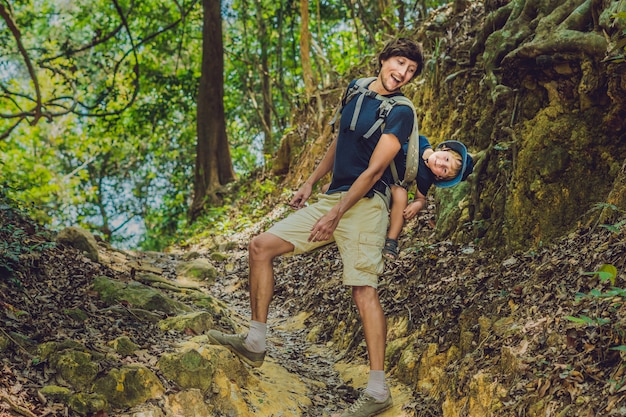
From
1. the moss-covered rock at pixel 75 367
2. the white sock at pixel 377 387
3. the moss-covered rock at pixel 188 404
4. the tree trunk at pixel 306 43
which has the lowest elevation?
the white sock at pixel 377 387

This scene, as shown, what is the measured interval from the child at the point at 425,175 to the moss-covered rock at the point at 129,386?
1858 millimetres

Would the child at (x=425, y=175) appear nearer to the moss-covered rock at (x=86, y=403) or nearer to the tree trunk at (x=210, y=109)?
the moss-covered rock at (x=86, y=403)

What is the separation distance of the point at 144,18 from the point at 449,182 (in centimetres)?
1778

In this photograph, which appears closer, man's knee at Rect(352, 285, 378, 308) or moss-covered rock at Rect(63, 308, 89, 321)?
man's knee at Rect(352, 285, 378, 308)

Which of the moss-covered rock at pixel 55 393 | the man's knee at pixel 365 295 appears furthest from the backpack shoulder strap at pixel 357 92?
the moss-covered rock at pixel 55 393

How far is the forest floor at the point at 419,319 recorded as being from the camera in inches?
137

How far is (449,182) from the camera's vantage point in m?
4.70

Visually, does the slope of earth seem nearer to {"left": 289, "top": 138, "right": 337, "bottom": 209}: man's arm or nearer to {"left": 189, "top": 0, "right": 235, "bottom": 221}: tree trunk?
{"left": 289, "top": 138, "right": 337, "bottom": 209}: man's arm

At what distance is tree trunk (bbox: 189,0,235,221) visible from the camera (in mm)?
17344

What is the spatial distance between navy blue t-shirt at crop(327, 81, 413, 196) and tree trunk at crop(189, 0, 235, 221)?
42.0 feet

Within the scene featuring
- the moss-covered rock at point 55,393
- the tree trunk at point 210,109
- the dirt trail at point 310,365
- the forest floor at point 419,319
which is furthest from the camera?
the tree trunk at point 210,109

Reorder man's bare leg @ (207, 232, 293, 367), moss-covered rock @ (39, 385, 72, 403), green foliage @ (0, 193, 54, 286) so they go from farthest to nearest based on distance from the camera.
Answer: green foliage @ (0, 193, 54, 286)
man's bare leg @ (207, 232, 293, 367)
moss-covered rock @ (39, 385, 72, 403)

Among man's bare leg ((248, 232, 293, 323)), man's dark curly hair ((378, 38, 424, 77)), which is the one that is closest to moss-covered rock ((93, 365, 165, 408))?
man's bare leg ((248, 232, 293, 323))

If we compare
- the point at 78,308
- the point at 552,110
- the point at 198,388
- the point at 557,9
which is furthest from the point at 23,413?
the point at 557,9
